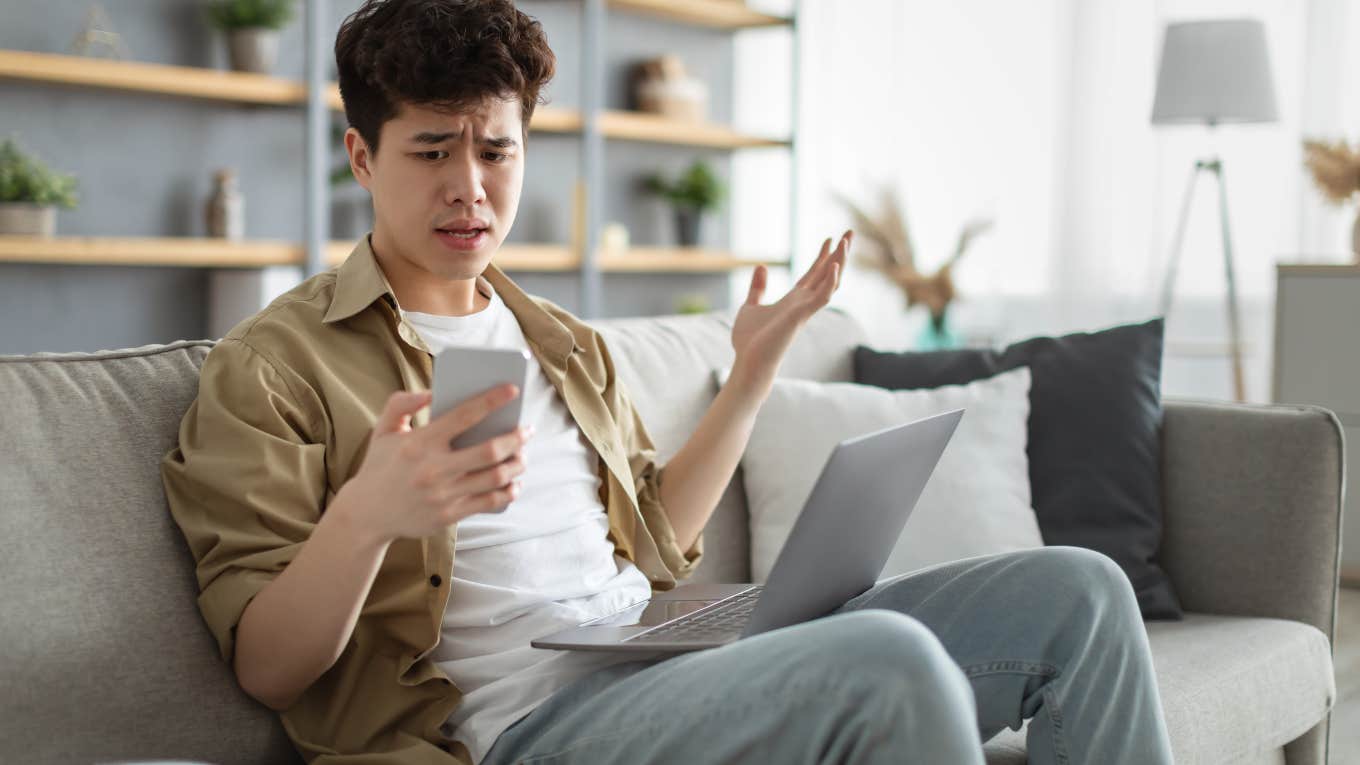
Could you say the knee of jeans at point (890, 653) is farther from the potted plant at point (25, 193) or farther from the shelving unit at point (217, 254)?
the potted plant at point (25, 193)

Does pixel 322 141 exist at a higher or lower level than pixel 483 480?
higher

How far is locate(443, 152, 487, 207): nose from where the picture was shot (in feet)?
4.84

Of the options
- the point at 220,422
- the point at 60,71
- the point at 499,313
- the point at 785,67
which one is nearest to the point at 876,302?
the point at 785,67

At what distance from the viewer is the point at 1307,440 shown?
2121 millimetres

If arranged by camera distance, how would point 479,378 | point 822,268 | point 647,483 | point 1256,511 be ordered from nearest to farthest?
point 479,378 → point 822,268 → point 647,483 → point 1256,511

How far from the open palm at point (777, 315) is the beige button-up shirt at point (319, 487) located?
41 cm

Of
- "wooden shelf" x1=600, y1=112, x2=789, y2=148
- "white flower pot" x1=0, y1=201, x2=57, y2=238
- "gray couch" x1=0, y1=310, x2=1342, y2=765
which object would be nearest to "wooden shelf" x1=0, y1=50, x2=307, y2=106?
"white flower pot" x1=0, y1=201, x2=57, y2=238

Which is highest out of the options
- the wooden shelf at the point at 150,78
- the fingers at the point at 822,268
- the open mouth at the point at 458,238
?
the wooden shelf at the point at 150,78

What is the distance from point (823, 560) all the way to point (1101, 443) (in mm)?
1049

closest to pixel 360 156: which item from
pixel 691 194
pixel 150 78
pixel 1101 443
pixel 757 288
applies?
pixel 757 288

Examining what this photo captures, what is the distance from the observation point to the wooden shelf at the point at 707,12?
16.1 feet

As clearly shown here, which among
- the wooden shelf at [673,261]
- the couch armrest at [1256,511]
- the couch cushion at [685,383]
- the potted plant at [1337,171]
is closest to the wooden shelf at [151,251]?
the wooden shelf at [673,261]

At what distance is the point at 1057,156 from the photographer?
5.09m

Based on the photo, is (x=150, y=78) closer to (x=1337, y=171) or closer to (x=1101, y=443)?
(x=1101, y=443)
